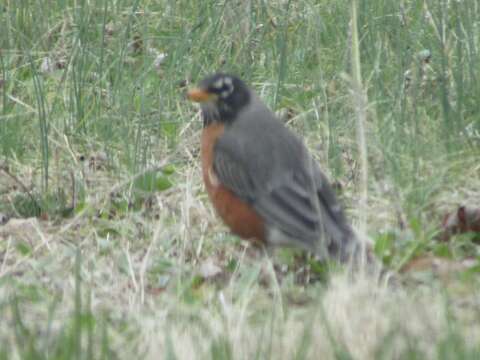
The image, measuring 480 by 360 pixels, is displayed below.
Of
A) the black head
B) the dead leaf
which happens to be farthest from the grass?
the black head

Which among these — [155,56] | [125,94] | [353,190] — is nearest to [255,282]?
[353,190]

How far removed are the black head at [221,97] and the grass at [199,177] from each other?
1.16ft

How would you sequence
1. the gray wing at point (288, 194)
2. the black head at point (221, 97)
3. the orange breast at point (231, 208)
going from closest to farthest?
the gray wing at point (288, 194)
the orange breast at point (231, 208)
the black head at point (221, 97)

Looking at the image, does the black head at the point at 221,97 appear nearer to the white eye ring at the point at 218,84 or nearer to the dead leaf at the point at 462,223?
the white eye ring at the point at 218,84

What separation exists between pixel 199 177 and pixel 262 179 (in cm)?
92

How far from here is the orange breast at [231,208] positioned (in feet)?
14.9

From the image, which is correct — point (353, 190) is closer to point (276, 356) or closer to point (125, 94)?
point (125, 94)

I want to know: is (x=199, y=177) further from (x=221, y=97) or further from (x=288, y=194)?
(x=288, y=194)

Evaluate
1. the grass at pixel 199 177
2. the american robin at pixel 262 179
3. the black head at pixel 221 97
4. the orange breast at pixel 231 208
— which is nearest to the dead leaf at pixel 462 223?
the grass at pixel 199 177

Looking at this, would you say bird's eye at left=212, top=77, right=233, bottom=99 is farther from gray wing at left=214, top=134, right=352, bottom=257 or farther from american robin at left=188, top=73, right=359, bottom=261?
gray wing at left=214, top=134, right=352, bottom=257

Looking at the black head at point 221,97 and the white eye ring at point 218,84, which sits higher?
the white eye ring at point 218,84

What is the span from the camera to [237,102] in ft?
16.1

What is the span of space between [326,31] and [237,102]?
203 cm

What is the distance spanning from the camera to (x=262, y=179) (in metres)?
4.56
